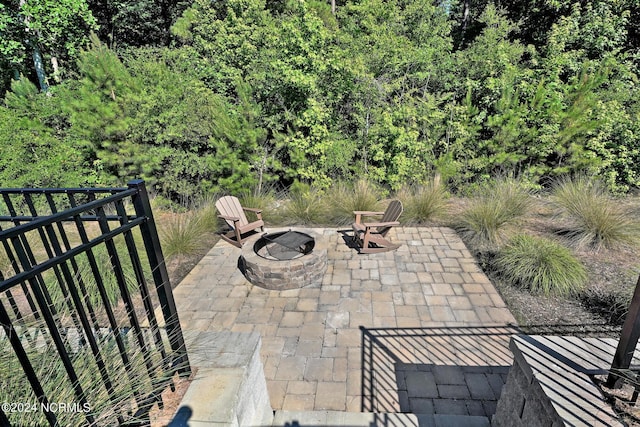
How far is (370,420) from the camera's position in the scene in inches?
89.0


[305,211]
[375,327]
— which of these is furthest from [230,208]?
[375,327]

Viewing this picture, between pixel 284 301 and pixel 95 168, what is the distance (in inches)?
213

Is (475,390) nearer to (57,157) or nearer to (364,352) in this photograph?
(364,352)

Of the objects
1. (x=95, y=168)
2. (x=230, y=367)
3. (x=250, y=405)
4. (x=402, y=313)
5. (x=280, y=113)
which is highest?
(x=280, y=113)

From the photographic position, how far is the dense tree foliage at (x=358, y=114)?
5.91 metres

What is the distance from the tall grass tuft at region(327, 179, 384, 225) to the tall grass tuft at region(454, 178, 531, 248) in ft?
5.31

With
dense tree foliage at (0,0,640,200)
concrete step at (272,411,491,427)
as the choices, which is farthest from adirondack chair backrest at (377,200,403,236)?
concrete step at (272,411,491,427)

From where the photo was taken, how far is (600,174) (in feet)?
21.9

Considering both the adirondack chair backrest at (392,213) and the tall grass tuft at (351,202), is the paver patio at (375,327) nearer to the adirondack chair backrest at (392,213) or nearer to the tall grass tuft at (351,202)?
the adirondack chair backrest at (392,213)

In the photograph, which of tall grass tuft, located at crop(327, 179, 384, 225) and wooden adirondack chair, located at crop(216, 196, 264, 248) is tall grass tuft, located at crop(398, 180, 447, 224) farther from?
wooden adirondack chair, located at crop(216, 196, 264, 248)

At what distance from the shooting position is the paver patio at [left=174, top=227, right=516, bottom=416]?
2521mm

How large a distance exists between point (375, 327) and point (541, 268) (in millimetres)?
2325

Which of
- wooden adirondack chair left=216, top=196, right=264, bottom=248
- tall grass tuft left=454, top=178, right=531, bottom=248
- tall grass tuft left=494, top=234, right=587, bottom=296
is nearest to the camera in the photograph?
tall grass tuft left=494, top=234, right=587, bottom=296

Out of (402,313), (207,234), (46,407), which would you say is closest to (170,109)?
(207,234)
